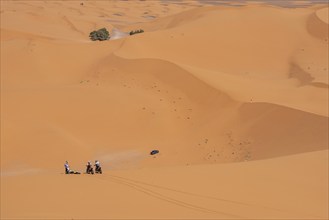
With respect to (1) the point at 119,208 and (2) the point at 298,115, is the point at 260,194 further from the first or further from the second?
(2) the point at 298,115

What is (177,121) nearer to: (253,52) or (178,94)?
(178,94)

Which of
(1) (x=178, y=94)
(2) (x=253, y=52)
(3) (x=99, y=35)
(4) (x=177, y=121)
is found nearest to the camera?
(4) (x=177, y=121)

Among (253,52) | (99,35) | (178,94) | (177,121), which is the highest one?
(99,35)

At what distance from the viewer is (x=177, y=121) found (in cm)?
1891

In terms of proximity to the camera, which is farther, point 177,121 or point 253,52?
point 253,52

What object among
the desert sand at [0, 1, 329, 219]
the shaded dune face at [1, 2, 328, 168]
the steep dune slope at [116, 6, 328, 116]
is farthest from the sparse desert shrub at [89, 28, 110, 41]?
the shaded dune face at [1, 2, 328, 168]

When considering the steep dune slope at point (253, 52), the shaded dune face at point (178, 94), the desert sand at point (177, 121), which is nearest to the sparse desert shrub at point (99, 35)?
the desert sand at point (177, 121)

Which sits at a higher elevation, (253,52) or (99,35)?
(99,35)

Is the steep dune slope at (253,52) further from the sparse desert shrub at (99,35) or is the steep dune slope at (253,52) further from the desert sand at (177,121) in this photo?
the sparse desert shrub at (99,35)

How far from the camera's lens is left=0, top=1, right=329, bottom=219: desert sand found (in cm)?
867

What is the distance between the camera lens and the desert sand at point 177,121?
867cm

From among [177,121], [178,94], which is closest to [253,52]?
[178,94]

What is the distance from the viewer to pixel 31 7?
4950cm

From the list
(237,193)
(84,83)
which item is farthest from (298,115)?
(84,83)
